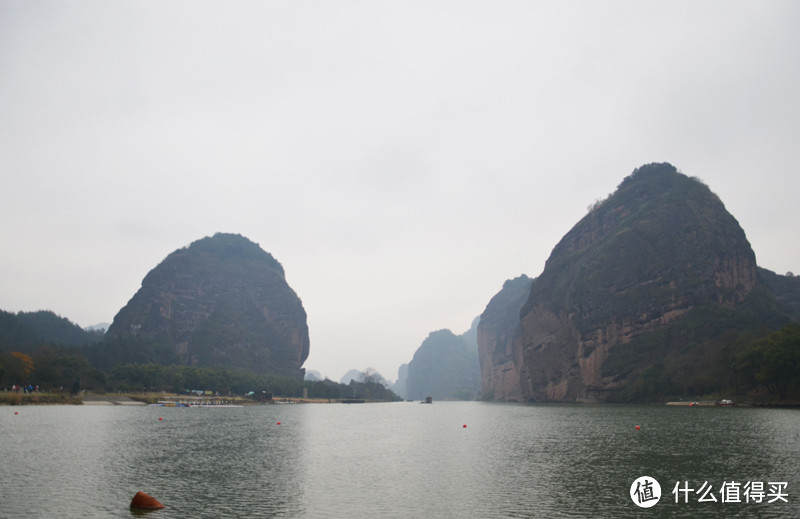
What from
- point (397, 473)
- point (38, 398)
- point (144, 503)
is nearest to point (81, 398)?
point (38, 398)

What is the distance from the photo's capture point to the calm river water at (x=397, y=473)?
2923 centimetres

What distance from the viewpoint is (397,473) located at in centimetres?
4081

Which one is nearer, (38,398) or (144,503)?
(144,503)

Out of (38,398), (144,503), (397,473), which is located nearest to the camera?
(144,503)

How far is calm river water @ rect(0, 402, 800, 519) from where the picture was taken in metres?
29.2

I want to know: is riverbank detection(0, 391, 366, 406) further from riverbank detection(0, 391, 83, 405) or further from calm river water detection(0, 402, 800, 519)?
calm river water detection(0, 402, 800, 519)

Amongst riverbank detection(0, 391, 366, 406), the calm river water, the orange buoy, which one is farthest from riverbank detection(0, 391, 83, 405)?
the orange buoy

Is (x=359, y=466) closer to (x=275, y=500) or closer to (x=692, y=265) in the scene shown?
(x=275, y=500)

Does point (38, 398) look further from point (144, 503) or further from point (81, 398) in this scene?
point (144, 503)

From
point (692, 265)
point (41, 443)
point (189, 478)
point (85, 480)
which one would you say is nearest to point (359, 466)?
point (189, 478)

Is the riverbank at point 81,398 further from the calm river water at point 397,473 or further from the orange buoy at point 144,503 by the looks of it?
the orange buoy at point 144,503

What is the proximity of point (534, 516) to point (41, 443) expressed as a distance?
4779 centimetres

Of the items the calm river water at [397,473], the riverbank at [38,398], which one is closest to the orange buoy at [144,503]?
the calm river water at [397,473]

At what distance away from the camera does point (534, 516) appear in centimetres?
2769
